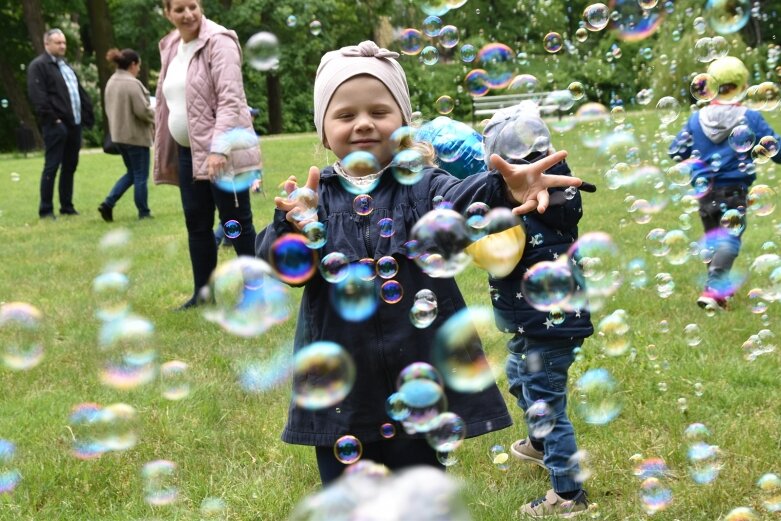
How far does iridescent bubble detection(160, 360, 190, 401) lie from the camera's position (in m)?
3.64

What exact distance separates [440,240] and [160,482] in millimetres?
1479

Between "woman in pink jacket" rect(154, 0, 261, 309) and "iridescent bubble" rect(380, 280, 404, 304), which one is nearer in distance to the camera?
Answer: "iridescent bubble" rect(380, 280, 404, 304)

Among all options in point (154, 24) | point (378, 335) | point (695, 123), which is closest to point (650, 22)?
point (695, 123)

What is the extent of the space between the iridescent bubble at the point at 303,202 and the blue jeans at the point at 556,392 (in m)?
0.92

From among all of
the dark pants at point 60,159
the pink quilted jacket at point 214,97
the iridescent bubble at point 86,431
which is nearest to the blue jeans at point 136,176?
the dark pants at point 60,159

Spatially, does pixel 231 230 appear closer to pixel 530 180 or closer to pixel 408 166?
pixel 408 166

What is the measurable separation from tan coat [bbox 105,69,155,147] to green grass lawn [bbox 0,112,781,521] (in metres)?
3.12

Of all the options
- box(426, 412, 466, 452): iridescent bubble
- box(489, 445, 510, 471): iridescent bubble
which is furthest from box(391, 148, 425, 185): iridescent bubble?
box(489, 445, 510, 471): iridescent bubble

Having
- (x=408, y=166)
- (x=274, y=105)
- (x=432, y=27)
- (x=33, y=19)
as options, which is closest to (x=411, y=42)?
(x=432, y=27)

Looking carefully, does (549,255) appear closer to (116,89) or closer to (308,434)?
(308,434)

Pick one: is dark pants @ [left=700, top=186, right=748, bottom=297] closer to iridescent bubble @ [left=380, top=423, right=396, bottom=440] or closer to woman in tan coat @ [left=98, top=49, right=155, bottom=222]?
iridescent bubble @ [left=380, top=423, right=396, bottom=440]

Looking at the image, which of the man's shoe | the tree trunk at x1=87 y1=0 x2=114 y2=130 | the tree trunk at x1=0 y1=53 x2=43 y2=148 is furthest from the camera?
the tree trunk at x1=0 y1=53 x2=43 y2=148

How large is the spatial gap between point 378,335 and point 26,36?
3201 cm

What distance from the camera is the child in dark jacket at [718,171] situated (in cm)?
470
